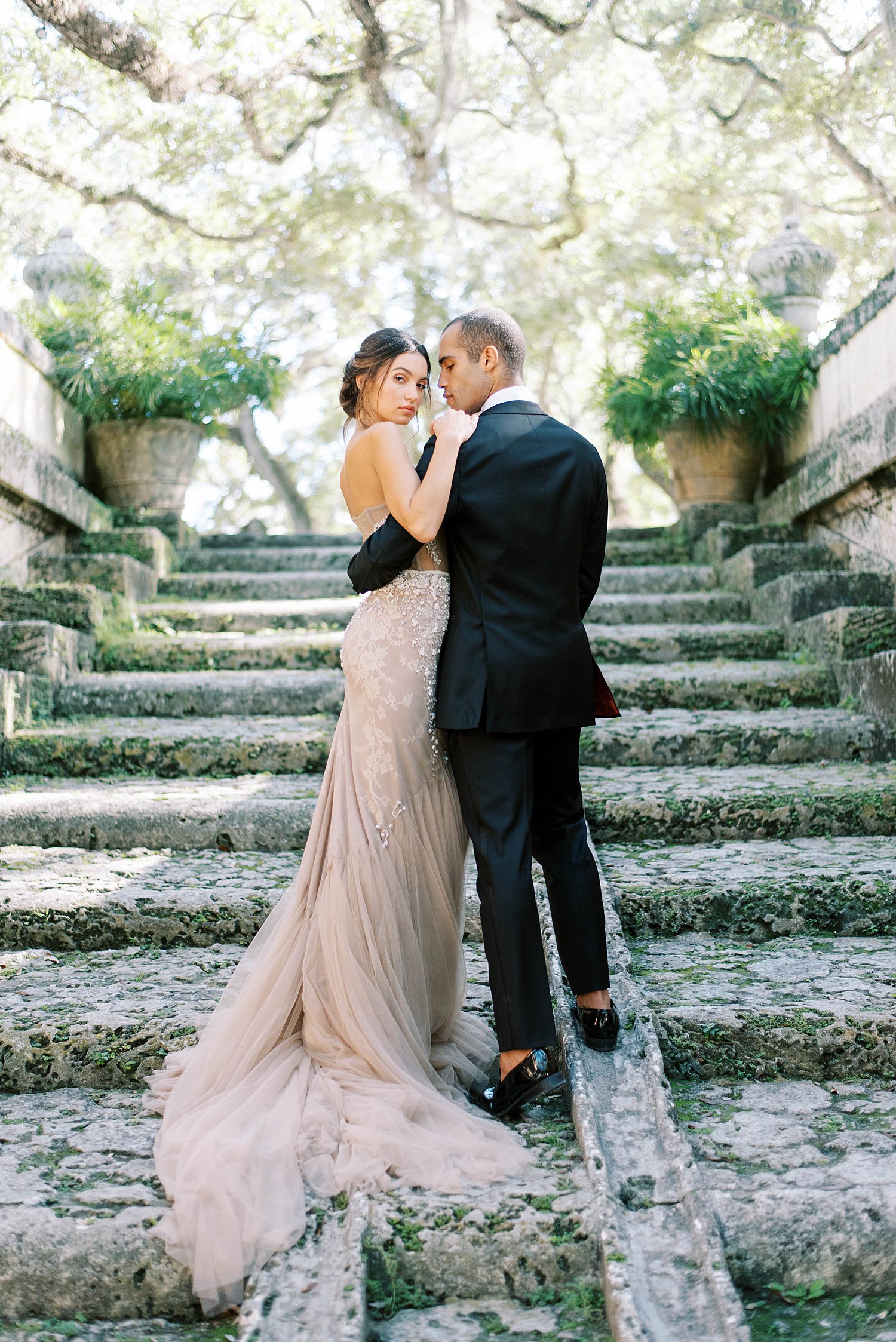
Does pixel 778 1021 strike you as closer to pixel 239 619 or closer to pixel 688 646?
pixel 688 646

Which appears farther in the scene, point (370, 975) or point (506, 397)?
point (506, 397)

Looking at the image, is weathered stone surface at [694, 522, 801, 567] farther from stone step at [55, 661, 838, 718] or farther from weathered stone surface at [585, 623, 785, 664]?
stone step at [55, 661, 838, 718]

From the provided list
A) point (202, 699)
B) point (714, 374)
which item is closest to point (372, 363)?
point (202, 699)

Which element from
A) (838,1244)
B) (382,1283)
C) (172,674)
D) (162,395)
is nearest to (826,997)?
(838,1244)

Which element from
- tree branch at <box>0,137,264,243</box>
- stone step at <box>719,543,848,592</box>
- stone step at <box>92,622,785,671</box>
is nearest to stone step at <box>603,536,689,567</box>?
stone step at <box>719,543,848,592</box>

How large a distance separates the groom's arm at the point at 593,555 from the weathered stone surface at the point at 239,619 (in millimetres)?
3141

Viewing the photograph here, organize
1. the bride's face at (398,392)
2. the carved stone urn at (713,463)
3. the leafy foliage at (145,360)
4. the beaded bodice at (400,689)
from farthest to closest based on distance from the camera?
the carved stone urn at (713,463), the leafy foliage at (145,360), the bride's face at (398,392), the beaded bodice at (400,689)

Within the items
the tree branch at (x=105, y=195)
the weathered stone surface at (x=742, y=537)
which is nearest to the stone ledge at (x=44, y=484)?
the weathered stone surface at (x=742, y=537)

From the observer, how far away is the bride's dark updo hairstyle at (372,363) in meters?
2.74

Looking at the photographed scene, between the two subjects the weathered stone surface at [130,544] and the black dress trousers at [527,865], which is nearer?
the black dress trousers at [527,865]

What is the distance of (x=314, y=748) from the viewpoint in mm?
4402

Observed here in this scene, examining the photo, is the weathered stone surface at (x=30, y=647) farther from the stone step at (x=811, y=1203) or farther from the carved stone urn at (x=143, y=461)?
the stone step at (x=811, y=1203)

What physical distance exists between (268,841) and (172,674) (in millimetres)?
1774

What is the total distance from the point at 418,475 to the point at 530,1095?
1393 mm
